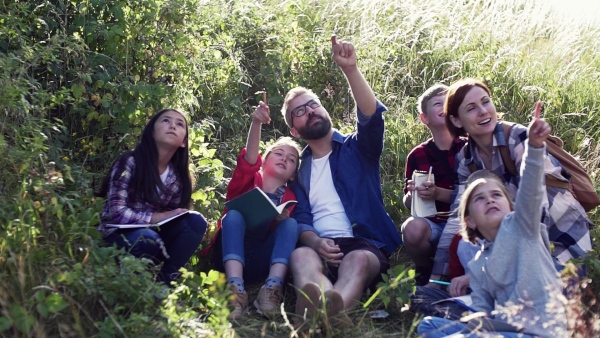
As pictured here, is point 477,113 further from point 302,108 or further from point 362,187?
point 302,108

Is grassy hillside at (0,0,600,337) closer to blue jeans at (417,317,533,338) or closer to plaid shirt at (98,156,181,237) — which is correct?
plaid shirt at (98,156,181,237)

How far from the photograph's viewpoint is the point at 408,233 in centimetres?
453

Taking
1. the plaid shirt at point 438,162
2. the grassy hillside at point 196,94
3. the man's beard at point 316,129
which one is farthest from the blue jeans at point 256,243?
the plaid shirt at point 438,162

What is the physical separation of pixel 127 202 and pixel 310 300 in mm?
1237

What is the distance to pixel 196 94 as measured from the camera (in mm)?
6465

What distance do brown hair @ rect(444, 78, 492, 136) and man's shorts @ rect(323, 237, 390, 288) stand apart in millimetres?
791

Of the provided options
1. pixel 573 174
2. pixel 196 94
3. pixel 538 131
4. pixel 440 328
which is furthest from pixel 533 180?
pixel 196 94

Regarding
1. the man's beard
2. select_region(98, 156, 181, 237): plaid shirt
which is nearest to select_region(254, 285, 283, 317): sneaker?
select_region(98, 156, 181, 237): plaid shirt

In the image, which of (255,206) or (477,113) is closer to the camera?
(477,113)

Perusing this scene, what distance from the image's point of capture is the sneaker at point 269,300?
14.0 ft

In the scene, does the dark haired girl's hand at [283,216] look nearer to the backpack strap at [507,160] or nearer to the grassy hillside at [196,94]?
the grassy hillside at [196,94]

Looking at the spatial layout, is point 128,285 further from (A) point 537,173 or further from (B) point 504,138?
(B) point 504,138

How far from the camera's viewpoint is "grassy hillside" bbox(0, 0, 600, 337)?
3.53 meters

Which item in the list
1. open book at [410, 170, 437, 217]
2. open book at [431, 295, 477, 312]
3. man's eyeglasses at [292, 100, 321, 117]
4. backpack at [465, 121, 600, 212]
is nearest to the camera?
open book at [431, 295, 477, 312]
